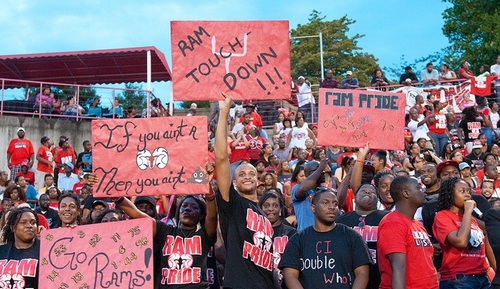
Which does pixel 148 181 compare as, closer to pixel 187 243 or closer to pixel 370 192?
pixel 187 243

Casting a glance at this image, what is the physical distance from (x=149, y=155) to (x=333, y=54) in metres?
39.5

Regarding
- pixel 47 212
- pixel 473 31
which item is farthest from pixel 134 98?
pixel 47 212

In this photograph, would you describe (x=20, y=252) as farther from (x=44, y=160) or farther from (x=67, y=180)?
(x=44, y=160)

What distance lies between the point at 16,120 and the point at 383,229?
17.8m

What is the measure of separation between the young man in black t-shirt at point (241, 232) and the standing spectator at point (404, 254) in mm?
846

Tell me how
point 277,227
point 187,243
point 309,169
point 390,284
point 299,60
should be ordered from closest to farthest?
point 390,284 < point 187,243 < point 277,227 < point 309,169 < point 299,60

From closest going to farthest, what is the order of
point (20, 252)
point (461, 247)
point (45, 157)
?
point (461, 247), point (20, 252), point (45, 157)

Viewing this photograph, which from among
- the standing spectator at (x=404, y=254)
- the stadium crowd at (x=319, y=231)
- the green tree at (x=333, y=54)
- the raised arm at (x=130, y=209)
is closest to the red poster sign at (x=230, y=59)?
the stadium crowd at (x=319, y=231)

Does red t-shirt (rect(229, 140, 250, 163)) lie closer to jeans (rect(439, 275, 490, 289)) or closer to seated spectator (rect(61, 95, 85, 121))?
seated spectator (rect(61, 95, 85, 121))

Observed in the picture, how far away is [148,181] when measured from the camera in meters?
7.78

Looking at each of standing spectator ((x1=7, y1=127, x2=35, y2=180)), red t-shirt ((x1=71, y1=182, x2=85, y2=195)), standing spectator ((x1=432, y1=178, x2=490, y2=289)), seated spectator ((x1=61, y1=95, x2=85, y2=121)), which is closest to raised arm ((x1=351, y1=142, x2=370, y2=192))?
standing spectator ((x1=432, y1=178, x2=490, y2=289))

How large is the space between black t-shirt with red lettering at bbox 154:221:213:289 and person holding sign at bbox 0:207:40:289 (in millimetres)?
1171

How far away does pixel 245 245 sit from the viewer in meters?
6.64

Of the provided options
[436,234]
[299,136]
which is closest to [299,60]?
Answer: [299,136]
